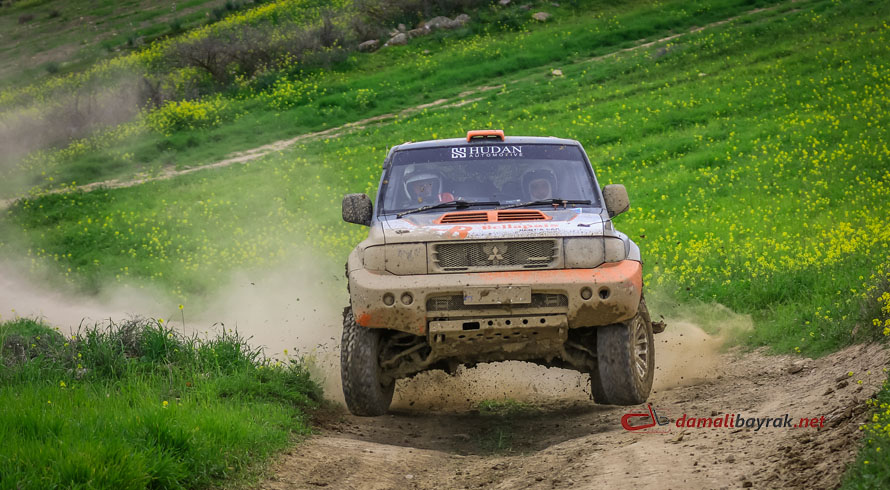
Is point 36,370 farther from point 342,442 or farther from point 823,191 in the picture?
point 823,191

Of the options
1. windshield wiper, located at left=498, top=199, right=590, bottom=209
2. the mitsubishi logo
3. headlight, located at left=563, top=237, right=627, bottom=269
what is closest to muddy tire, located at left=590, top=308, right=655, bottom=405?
headlight, located at left=563, top=237, right=627, bottom=269

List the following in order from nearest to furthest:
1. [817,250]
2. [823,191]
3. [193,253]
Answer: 1. [817,250]
2. [823,191]
3. [193,253]

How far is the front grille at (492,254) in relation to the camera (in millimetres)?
7254

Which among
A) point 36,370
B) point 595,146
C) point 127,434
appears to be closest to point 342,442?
point 127,434

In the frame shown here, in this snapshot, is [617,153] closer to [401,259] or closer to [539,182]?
[539,182]

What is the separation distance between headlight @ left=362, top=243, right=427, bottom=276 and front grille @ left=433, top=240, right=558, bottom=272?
0.11 m

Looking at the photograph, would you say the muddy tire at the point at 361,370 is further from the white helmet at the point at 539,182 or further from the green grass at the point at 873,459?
the green grass at the point at 873,459

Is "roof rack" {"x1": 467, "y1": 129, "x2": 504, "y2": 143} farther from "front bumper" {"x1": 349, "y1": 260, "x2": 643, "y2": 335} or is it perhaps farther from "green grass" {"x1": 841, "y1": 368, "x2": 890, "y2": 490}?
"green grass" {"x1": 841, "y1": 368, "x2": 890, "y2": 490}

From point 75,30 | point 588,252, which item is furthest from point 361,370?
point 75,30

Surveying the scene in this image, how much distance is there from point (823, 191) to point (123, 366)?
1149 cm

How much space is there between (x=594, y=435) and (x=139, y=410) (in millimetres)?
3040

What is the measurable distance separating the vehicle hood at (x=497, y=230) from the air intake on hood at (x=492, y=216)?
0.09 m

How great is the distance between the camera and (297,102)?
30.1 m

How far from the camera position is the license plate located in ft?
23.0
